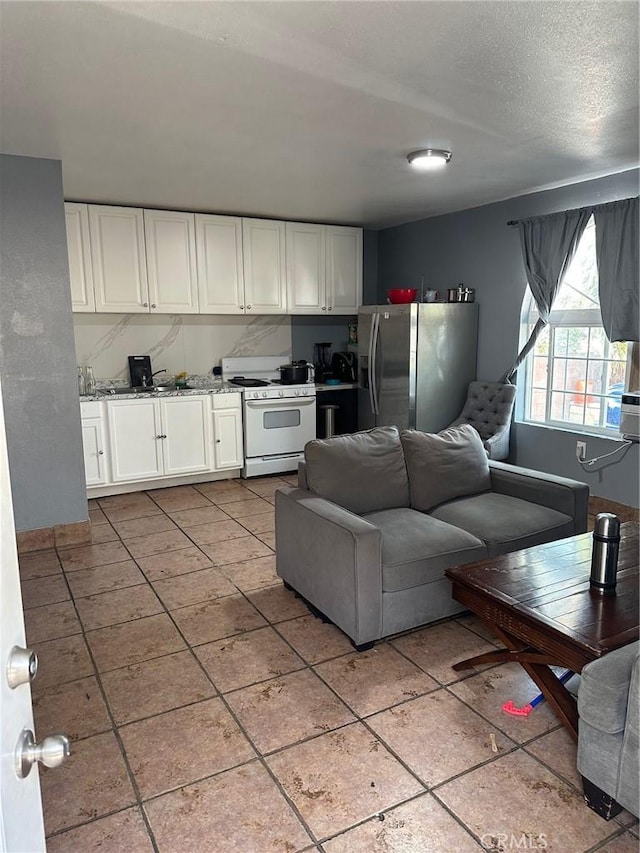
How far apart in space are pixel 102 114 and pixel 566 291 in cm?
343

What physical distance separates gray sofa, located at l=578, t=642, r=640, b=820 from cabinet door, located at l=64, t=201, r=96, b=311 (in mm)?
4394

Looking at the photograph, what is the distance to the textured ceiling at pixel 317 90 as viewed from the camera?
77.3 inches

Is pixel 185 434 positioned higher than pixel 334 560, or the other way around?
pixel 185 434

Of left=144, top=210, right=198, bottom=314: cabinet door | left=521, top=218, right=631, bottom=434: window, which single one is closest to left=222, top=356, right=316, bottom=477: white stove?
left=144, top=210, right=198, bottom=314: cabinet door

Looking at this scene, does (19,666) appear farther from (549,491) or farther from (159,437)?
(159,437)

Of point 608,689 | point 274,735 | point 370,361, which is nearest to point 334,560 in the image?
point 274,735

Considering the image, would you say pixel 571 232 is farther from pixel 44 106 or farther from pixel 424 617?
pixel 44 106

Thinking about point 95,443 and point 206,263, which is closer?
point 95,443

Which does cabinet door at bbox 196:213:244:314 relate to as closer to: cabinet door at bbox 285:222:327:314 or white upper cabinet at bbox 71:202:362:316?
white upper cabinet at bbox 71:202:362:316

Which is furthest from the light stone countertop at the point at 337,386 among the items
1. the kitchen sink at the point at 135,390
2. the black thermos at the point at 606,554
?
the black thermos at the point at 606,554

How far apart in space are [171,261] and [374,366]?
2030mm

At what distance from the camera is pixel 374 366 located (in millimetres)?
5461

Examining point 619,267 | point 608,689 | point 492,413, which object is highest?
point 619,267

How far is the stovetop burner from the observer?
558cm
